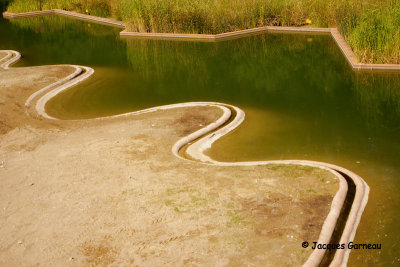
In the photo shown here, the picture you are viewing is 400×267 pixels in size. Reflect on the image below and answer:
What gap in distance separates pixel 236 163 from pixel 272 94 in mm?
4454

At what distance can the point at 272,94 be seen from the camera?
1216cm

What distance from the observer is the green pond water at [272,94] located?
26.6 feet

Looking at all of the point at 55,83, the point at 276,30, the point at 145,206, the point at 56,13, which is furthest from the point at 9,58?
the point at 145,206

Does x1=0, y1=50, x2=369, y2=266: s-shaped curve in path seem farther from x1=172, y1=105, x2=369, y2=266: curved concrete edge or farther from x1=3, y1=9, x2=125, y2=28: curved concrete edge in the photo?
x1=3, y1=9, x2=125, y2=28: curved concrete edge

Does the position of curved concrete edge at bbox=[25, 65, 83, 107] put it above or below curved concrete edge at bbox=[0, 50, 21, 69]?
below

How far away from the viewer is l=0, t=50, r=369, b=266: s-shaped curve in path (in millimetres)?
5867

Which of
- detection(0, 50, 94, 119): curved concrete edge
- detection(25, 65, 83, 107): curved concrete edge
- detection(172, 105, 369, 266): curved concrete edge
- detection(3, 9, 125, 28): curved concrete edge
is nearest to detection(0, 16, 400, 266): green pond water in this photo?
detection(172, 105, 369, 266): curved concrete edge

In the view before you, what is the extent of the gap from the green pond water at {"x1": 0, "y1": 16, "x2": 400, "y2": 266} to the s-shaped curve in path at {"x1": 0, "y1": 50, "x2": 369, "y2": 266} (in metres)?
0.17

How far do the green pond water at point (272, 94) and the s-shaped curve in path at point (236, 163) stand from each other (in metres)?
0.17

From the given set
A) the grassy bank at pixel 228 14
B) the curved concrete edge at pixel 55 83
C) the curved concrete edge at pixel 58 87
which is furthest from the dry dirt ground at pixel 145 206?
the grassy bank at pixel 228 14

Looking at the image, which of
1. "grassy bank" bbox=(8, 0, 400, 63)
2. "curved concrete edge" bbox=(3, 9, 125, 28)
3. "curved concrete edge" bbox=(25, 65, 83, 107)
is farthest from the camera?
"curved concrete edge" bbox=(3, 9, 125, 28)

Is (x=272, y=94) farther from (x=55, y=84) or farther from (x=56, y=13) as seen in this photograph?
(x=56, y=13)

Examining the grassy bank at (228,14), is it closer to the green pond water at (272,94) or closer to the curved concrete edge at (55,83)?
the green pond water at (272,94)

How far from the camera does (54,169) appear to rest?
7.98 metres
